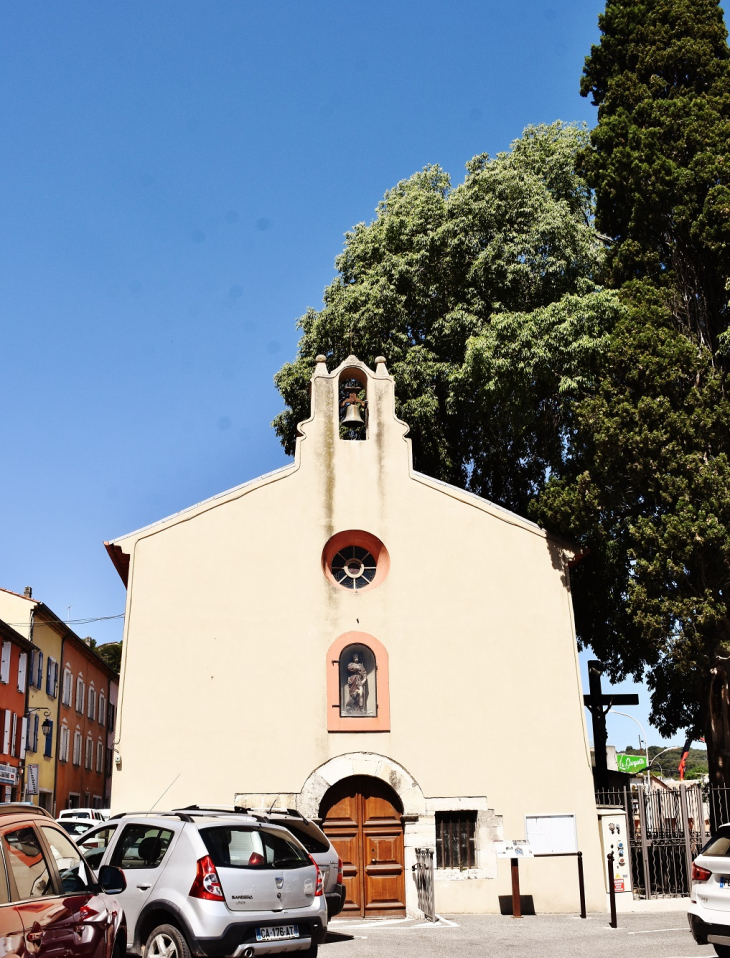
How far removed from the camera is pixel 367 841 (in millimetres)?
16703

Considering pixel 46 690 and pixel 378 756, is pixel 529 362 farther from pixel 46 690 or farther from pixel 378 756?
pixel 46 690

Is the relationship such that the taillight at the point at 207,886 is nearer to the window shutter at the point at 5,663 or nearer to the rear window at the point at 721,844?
the rear window at the point at 721,844

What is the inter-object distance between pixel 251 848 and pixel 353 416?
10.9 meters

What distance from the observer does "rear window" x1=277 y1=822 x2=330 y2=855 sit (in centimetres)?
1261

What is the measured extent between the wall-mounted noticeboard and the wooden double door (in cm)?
226

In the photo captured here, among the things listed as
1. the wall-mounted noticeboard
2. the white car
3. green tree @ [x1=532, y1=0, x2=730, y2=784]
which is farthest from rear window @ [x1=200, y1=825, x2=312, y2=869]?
green tree @ [x1=532, y1=0, x2=730, y2=784]

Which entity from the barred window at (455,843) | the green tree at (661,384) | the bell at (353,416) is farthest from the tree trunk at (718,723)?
the bell at (353,416)

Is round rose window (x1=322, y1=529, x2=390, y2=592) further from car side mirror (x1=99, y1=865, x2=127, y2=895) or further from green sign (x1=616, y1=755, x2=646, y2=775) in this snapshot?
green sign (x1=616, y1=755, x2=646, y2=775)

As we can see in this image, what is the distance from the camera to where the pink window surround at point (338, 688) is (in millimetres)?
17016

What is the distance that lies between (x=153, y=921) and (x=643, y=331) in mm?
14452

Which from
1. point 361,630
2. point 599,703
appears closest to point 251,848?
point 361,630

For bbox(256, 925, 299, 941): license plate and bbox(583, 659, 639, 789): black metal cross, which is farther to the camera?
bbox(583, 659, 639, 789): black metal cross

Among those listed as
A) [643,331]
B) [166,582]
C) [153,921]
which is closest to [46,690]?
[166,582]

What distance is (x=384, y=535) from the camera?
59.8 ft
